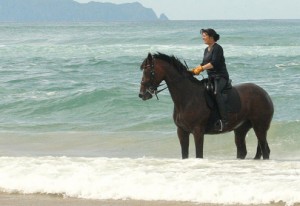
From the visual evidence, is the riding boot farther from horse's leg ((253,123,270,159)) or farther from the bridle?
the bridle

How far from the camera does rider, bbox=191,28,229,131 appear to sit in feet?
29.4

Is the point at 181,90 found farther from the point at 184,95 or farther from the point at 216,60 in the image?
the point at 216,60

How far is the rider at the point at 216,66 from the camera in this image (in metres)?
8.96

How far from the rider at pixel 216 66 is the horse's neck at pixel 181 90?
0.19m

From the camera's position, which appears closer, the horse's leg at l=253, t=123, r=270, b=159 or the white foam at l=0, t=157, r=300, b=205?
the white foam at l=0, t=157, r=300, b=205

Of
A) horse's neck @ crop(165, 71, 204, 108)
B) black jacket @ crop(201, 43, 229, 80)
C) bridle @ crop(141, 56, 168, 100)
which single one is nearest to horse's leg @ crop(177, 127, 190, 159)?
horse's neck @ crop(165, 71, 204, 108)

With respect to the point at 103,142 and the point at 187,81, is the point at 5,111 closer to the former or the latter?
the point at 103,142

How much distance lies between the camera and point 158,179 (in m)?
7.61

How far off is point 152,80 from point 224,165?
4.54ft

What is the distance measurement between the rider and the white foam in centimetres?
72

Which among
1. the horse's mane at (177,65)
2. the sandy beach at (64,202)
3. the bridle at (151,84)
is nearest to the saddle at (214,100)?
the horse's mane at (177,65)

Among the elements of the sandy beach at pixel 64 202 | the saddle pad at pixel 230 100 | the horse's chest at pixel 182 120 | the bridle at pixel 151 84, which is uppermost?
the bridle at pixel 151 84

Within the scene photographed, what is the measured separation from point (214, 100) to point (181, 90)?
0.45 m

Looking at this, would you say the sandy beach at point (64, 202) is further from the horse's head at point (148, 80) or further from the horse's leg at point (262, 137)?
the horse's leg at point (262, 137)
